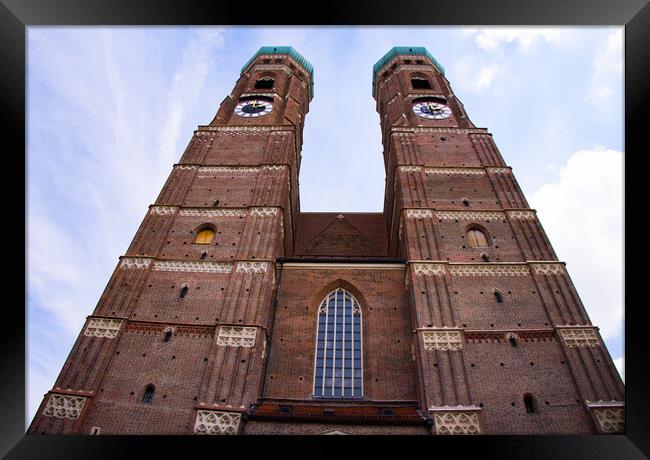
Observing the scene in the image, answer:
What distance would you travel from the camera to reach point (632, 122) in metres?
6.92

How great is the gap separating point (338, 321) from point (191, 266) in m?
5.90

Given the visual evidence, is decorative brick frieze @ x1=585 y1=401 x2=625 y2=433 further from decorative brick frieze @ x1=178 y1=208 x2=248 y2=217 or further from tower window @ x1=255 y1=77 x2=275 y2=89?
tower window @ x1=255 y1=77 x2=275 y2=89

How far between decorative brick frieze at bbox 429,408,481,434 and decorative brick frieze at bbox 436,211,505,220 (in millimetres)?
9026

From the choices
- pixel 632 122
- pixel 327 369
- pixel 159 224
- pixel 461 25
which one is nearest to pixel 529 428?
pixel 327 369

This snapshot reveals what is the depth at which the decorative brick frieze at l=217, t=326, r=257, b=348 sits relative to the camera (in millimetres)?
15695

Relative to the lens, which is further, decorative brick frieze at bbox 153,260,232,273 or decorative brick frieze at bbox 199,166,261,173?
decorative brick frieze at bbox 199,166,261,173

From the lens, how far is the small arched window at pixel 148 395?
1458 cm

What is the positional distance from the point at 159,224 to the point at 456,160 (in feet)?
46.0

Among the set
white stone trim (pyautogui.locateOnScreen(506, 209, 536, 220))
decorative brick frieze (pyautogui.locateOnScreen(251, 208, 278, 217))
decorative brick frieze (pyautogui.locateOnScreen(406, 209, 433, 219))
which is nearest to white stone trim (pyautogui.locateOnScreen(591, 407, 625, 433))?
white stone trim (pyautogui.locateOnScreen(506, 209, 536, 220))

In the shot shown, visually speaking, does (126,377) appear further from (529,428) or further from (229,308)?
(529,428)

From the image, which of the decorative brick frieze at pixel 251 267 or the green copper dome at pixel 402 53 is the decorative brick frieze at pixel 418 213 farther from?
the green copper dome at pixel 402 53

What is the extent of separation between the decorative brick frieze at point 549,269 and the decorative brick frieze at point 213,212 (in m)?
11.6

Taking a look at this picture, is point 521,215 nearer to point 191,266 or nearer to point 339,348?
point 339,348

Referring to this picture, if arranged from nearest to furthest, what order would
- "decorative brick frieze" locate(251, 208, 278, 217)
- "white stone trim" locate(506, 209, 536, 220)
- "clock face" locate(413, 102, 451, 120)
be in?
1. "white stone trim" locate(506, 209, 536, 220)
2. "decorative brick frieze" locate(251, 208, 278, 217)
3. "clock face" locate(413, 102, 451, 120)
